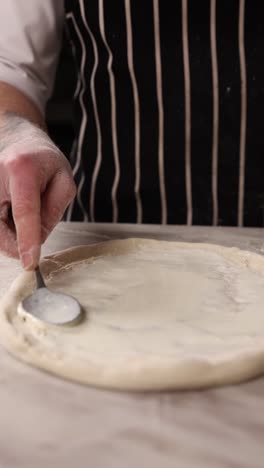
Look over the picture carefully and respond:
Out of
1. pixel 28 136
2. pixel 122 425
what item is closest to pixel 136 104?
pixel 28 136

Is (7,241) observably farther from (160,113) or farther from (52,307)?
(160,113)

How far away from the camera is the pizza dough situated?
72cm

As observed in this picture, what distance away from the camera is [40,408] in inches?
27.8

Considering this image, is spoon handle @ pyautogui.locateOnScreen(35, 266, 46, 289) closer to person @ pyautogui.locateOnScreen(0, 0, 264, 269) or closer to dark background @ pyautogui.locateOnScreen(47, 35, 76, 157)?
person @ pyautogui.locateOnScreen(0, 0, 264, 269)

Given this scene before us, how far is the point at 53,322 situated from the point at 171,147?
2.23ft

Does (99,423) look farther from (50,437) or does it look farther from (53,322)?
(53,322)

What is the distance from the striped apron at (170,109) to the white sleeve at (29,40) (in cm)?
4

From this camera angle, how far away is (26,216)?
897mm

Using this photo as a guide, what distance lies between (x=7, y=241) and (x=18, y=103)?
0.43 m

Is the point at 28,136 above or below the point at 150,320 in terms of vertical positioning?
above

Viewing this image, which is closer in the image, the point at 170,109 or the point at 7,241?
the point at 7,241

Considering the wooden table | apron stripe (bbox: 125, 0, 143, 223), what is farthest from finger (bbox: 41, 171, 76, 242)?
apron stripe (bbox: 125, 0, 143, 223)

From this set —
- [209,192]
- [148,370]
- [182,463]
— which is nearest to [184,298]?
[148,370]

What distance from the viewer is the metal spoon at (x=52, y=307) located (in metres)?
0.81
